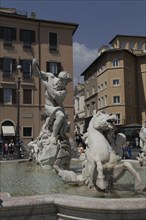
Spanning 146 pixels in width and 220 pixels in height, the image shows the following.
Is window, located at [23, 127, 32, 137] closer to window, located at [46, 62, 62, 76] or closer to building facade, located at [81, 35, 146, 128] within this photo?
window, located at [46, 62, 62, 76]

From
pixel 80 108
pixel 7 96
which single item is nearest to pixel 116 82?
pixel 7 96

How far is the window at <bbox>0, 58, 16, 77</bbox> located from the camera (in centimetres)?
3869

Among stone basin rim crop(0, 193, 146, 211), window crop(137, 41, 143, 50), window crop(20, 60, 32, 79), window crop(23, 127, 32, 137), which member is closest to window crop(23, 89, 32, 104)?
window crop(20, 60, 32, 79)

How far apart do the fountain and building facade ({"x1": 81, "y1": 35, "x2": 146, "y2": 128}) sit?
4077cm

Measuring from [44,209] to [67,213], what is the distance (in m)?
0.23

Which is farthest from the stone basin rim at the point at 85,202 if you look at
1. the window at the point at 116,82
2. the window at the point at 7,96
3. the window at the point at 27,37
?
the window at the point at 116,82

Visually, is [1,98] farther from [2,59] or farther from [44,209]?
[44,209]

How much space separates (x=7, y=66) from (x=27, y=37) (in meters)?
4.23

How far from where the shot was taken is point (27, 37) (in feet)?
132

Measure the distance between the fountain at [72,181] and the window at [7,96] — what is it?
30.4 metres

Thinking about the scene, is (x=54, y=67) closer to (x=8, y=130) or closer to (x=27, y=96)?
(x=27, y=96)

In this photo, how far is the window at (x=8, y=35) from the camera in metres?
39.1

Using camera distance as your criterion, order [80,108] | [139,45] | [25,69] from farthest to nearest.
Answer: [80,108] < [139,45] < [25,69]

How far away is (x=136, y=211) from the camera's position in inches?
118
